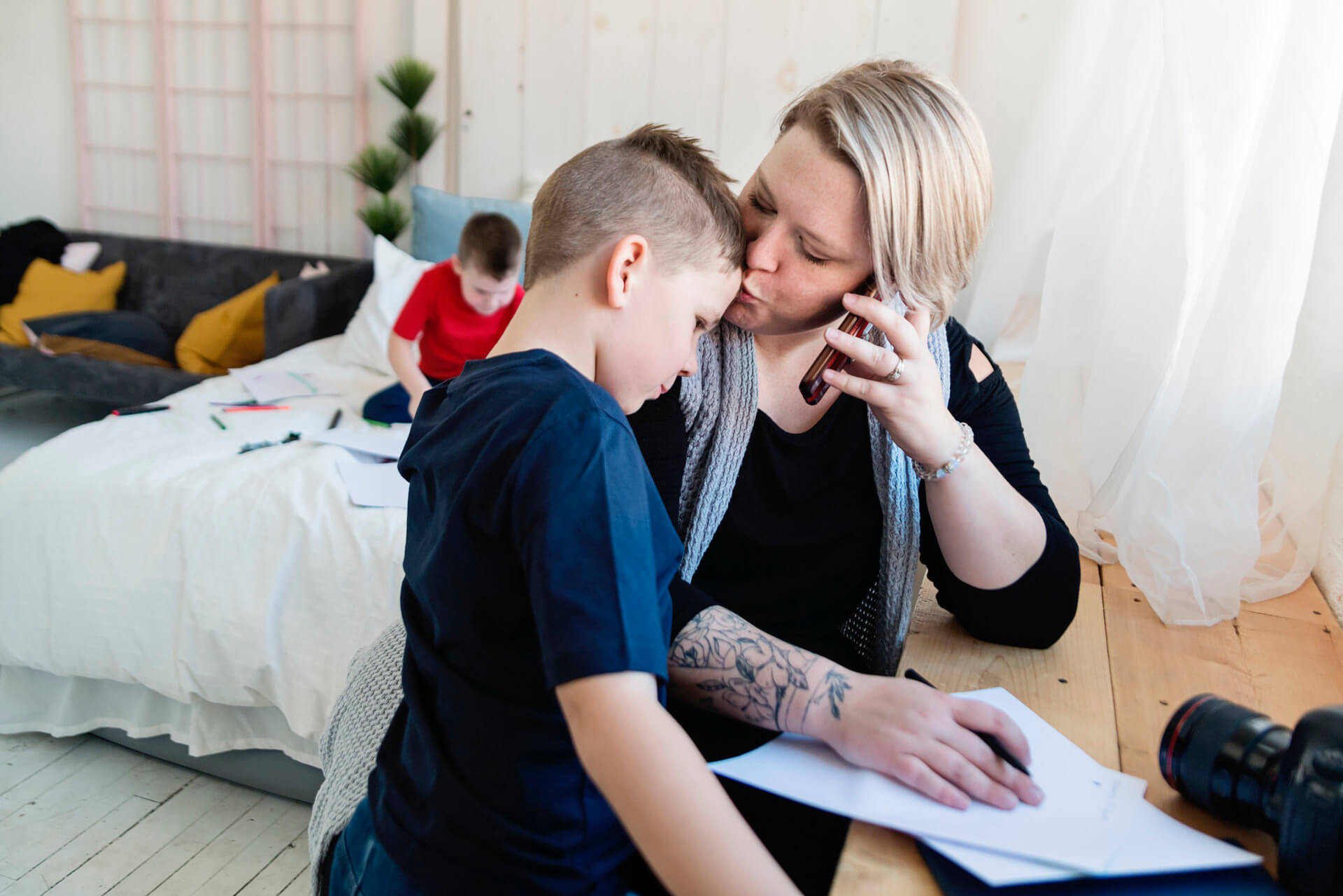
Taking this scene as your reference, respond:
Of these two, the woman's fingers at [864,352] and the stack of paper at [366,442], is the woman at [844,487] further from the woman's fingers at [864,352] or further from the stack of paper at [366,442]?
the stack of paper at [366,442]

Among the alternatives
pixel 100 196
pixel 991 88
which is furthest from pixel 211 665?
pixel 100 196

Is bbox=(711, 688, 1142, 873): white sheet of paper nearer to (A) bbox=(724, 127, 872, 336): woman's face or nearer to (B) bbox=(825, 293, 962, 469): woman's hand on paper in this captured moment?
(B) bbox=(825, 293, 962, 469): woman's hand on paper

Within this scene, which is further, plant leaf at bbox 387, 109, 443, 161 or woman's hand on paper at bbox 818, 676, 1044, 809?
plant leaf at bbox 387, 109, 443, 161

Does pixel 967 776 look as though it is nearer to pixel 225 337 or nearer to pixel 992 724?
pixel 992 724

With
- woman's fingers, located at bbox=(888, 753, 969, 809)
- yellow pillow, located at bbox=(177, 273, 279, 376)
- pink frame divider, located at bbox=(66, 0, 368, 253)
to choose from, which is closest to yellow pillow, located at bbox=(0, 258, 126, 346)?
pink frame divider, located at bbox=(66, 0, 368, 253)

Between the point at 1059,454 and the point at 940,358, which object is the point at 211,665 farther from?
the point at 1059,454

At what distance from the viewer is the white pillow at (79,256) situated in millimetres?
4004

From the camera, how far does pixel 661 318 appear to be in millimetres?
791

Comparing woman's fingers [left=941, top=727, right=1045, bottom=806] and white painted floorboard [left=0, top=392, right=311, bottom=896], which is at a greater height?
woman's fingers [left=941, top=727, right=1045, bottom=806]

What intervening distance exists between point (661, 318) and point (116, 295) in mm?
4060

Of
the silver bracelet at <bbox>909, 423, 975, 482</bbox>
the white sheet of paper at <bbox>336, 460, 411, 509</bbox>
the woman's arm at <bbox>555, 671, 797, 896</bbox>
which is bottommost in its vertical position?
the white sheet of paper at <bbox>336, 460, 411, 509</bbox>

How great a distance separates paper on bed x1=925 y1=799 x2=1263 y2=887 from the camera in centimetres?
61

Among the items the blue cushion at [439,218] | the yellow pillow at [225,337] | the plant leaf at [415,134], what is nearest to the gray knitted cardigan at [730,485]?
the blue cushion at [439,218]

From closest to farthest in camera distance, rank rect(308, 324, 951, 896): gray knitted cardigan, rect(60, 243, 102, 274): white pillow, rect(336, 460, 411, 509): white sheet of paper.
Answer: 1. rect(308, 324, 951, 896): gray knitted cardigan
2. rect(336, 460, 411, 509): white sheet of paper
3. rect(60, 243, 102, 274): white pillow
